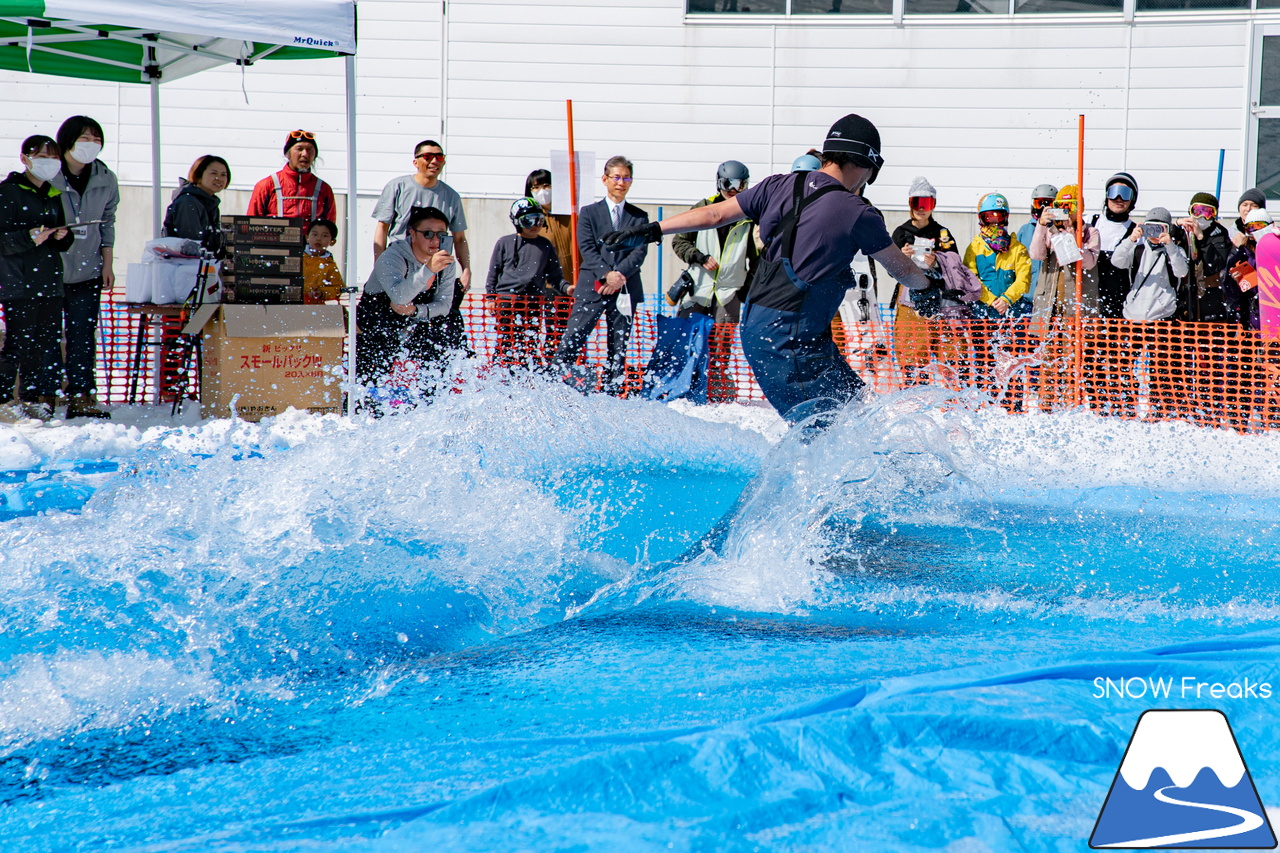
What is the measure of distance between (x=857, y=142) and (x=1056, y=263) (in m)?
4.42

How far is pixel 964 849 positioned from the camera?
7.22ft

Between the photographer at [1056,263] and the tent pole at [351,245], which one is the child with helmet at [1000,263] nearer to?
the photographer at [1056,263]

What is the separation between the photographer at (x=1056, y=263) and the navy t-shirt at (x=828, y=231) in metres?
4.24

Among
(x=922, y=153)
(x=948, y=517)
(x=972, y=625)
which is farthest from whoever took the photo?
(x=922, y=153)

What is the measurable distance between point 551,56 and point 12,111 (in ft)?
20.6

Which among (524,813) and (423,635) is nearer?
(524,813)

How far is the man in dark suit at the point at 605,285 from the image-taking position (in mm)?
8250

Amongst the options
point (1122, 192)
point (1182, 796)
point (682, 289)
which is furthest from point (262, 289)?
point (1182, 796)

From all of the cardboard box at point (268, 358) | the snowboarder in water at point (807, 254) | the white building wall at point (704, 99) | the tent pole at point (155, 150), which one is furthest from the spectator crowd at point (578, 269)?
the white building wall at point (704, 99)

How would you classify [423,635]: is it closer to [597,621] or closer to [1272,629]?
[597,621]

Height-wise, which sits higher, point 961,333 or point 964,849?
point 961,333

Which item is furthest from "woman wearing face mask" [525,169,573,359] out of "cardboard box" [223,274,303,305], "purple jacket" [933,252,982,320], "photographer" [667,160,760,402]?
"purple jacket" [933,252,982,320]

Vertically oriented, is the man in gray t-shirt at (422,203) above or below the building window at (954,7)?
below

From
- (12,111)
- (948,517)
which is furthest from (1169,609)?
(12,111)
